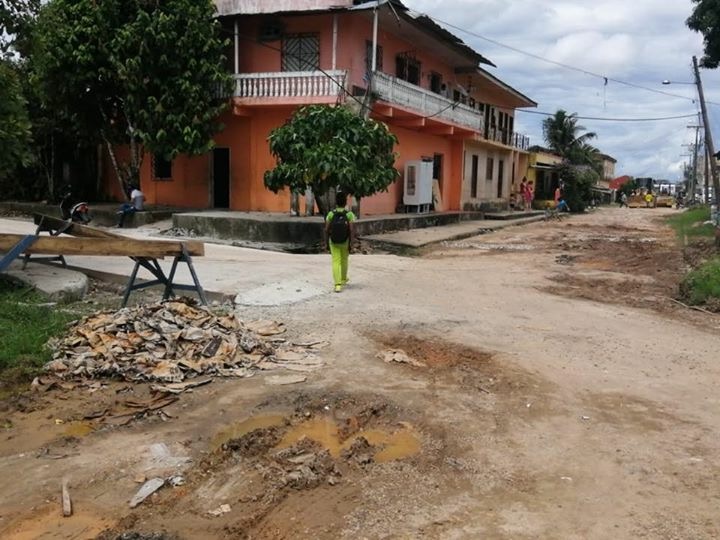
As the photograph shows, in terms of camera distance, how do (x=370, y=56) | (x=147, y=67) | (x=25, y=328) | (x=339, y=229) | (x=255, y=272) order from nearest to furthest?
(x=25, y=328) → (x=339, y=229) → (x=255, y=272) → (x=147, y=67) → (x=370, y=56)

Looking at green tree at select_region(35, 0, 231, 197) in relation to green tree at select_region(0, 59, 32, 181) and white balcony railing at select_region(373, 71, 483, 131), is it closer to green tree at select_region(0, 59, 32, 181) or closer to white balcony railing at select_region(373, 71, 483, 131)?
white balcony railing at select_region(373, 71, 483, 131)

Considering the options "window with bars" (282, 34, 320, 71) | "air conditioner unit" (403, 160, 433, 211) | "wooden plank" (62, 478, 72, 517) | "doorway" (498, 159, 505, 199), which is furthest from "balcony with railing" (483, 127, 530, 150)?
"wooden plank" (62, 478, 72, 517)

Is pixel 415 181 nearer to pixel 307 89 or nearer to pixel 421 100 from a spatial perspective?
pixel 421 100

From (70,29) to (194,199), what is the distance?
6020 mm

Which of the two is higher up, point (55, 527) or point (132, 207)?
point (132, 207)

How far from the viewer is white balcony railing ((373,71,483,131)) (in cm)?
1870

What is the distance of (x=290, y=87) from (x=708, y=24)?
11411 millimetres

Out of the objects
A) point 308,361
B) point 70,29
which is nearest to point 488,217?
point 70,29

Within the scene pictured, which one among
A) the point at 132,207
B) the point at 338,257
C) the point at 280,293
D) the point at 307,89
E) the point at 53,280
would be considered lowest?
the point at 280,293

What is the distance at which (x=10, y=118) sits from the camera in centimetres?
782

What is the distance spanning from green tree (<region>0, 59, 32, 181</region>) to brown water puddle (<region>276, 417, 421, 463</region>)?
5.42 meters

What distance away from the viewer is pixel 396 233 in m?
18.9

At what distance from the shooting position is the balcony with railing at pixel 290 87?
691 inches

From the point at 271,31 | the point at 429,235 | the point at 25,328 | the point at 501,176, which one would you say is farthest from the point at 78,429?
the point at 501,176
